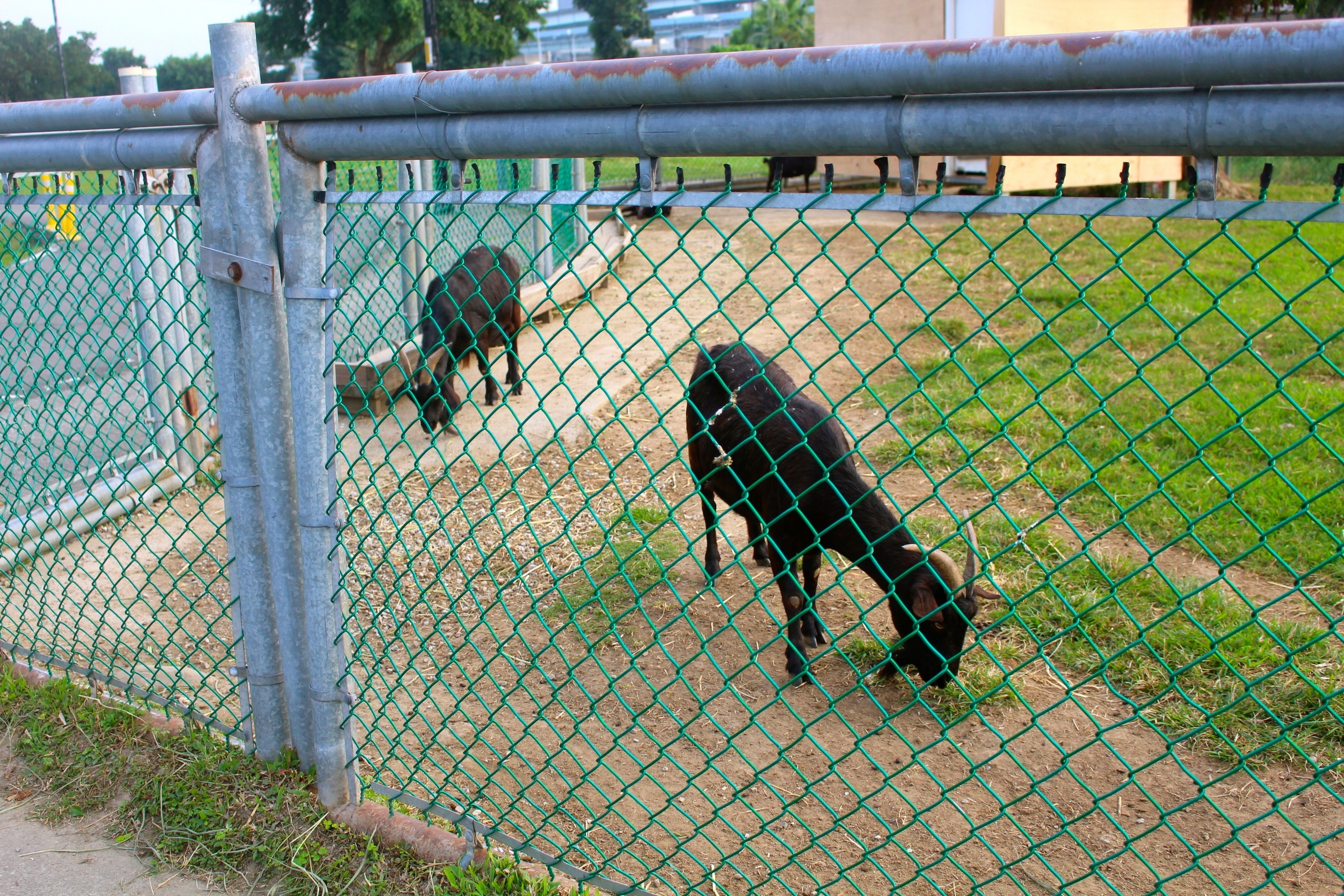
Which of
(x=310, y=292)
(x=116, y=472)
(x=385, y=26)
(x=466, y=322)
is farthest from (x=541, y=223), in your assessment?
(x=385, y=26)

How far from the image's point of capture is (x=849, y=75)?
→ 61.1 inches

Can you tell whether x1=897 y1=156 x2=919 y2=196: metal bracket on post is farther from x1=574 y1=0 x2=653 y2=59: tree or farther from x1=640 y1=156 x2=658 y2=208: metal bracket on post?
x1=574 y1=0 x2=653 y2=59: tree

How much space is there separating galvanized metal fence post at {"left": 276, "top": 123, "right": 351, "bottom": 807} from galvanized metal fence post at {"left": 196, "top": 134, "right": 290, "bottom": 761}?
173 millimetres

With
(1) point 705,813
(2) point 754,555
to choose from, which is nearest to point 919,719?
(1) point 705,813

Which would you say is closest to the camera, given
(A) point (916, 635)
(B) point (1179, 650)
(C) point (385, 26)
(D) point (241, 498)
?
(D) point (241, 498)

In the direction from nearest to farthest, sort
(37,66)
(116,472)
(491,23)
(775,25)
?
(116,472), (491,23), (37,66), (775,25)

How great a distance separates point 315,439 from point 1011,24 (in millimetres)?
14684

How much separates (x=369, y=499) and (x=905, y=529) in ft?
11.6

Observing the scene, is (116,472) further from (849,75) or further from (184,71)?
(184,71)

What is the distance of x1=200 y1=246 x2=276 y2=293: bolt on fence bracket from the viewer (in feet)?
7.70

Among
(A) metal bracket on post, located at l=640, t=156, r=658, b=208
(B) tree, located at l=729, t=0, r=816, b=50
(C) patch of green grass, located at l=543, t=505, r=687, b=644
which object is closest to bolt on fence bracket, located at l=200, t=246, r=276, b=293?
(A) metal bracket on post, located at l=640, t=156, r=658, b=208

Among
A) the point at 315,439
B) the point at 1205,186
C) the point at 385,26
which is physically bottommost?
the point at 315,439

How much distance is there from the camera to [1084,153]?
1.55 metres

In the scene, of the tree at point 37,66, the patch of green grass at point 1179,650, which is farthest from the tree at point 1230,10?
the tree at point 37,66
